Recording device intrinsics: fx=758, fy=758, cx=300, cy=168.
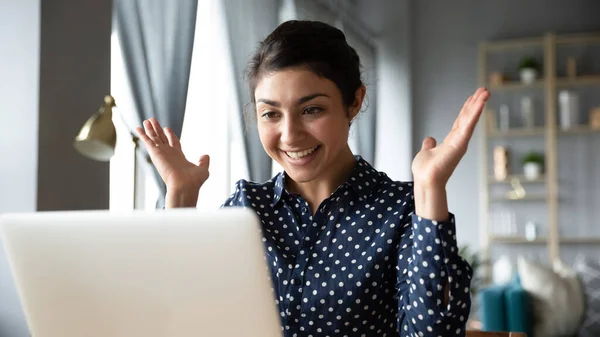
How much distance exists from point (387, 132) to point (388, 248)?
5.44 meters

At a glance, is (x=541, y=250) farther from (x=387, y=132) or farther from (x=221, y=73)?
(x=221, y=73)

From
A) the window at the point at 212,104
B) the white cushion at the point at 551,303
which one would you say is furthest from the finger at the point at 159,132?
the white cushion at the point at 551,303

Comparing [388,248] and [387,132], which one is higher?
[387,132]

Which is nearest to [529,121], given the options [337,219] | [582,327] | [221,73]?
[582,327]

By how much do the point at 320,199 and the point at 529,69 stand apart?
5.30 metres

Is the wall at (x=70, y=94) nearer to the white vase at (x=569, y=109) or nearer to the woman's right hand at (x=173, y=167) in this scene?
the woman's right hand at (x=173, y=167)

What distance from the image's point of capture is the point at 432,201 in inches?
43.2

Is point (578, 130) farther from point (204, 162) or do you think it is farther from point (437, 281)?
point (437, 281)

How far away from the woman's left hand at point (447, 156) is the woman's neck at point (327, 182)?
313 millimetres

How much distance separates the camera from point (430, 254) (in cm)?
111

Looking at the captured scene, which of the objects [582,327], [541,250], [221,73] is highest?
[221,73]

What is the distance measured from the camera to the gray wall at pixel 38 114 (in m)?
2.33

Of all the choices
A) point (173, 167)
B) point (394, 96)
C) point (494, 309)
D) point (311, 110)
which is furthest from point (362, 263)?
point (394, 96)

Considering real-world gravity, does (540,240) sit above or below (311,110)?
below
